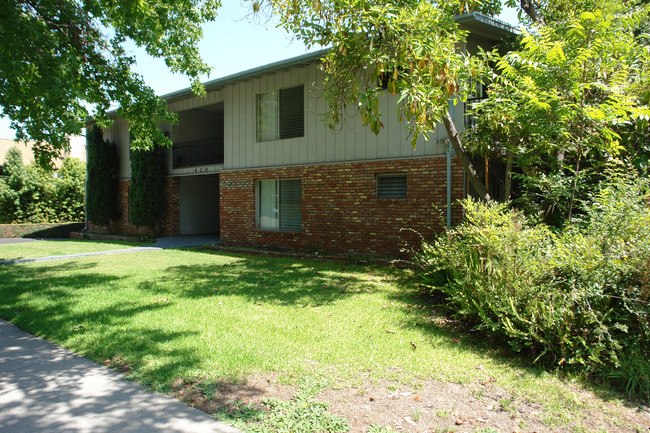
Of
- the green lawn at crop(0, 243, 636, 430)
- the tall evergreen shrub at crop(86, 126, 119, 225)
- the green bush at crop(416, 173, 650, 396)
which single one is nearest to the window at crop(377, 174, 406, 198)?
the green lawn at crop(0, 243, 636, 430)

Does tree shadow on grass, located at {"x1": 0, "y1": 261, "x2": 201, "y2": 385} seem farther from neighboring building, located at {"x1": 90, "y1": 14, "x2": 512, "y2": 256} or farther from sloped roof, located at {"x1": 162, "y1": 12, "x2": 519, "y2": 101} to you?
sloped roof, located at {"x1": 162, "y1": 12, "x2": 519, "y2": 101}

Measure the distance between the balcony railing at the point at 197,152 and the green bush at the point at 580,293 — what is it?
12.7 metres

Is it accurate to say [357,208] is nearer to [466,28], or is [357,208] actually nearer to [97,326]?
[466,28]

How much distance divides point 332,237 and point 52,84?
7.03m

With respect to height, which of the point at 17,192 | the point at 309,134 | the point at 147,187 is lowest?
the point at 147,187

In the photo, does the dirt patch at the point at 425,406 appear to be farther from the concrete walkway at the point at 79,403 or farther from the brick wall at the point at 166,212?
the brick wall at the point at 166,212

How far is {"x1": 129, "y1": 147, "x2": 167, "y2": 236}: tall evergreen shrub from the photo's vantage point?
1669 centimetres

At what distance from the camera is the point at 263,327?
5.56 meters

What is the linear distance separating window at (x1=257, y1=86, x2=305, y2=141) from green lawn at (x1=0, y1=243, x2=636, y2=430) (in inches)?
188

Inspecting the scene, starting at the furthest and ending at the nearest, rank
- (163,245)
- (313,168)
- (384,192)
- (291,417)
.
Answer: (163,245) < (313,168) < (384,192) < (291,417)

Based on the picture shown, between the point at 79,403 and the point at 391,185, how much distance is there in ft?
26.8

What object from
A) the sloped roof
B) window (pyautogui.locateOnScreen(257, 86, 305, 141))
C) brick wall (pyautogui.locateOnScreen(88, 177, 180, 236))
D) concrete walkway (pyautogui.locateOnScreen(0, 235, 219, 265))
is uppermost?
the sloped roof

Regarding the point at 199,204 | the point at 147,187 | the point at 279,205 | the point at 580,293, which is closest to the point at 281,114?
the point at 279,205

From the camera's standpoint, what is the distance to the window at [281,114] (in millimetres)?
12422
